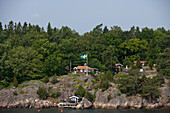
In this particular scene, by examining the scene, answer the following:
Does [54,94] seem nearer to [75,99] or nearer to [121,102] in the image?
[75,99]

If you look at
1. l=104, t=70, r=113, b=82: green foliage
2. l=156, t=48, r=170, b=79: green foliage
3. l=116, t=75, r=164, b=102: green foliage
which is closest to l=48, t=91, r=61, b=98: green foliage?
l=104, t=70, r=113, b=82: green foliage

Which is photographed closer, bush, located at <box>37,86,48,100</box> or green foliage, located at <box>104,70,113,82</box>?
bush, located at <box>37,86,48,100</box>

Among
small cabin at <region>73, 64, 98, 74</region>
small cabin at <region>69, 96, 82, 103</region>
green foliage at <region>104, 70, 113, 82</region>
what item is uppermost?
small cabin at <region>73, 64, 98, 74</region>

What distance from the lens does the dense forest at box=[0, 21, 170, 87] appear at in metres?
108

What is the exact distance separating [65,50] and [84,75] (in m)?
17.9

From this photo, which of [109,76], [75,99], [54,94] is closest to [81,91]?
[75,99]

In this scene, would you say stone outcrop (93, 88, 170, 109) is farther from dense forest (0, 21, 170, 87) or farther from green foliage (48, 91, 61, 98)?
dense forest (0, 21, 170, 87)

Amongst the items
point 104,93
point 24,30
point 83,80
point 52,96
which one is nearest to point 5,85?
point 52,96

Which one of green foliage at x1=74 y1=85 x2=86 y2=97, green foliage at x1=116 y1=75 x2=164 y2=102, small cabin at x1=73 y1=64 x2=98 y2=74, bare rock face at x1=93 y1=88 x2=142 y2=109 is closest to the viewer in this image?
bare rock face at x1=93 y1=88 x2=142 y2=109

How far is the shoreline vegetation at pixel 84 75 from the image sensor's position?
90562 mm

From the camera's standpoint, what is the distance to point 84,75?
357 ft

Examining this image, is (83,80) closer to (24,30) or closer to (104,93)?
(104,93)

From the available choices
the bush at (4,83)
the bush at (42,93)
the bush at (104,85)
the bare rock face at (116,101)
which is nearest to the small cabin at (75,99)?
the bare rock face at (116,101)

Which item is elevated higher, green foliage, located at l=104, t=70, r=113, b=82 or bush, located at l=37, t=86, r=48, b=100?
green foliage, located at l=104, t=70, r=113, b=82
